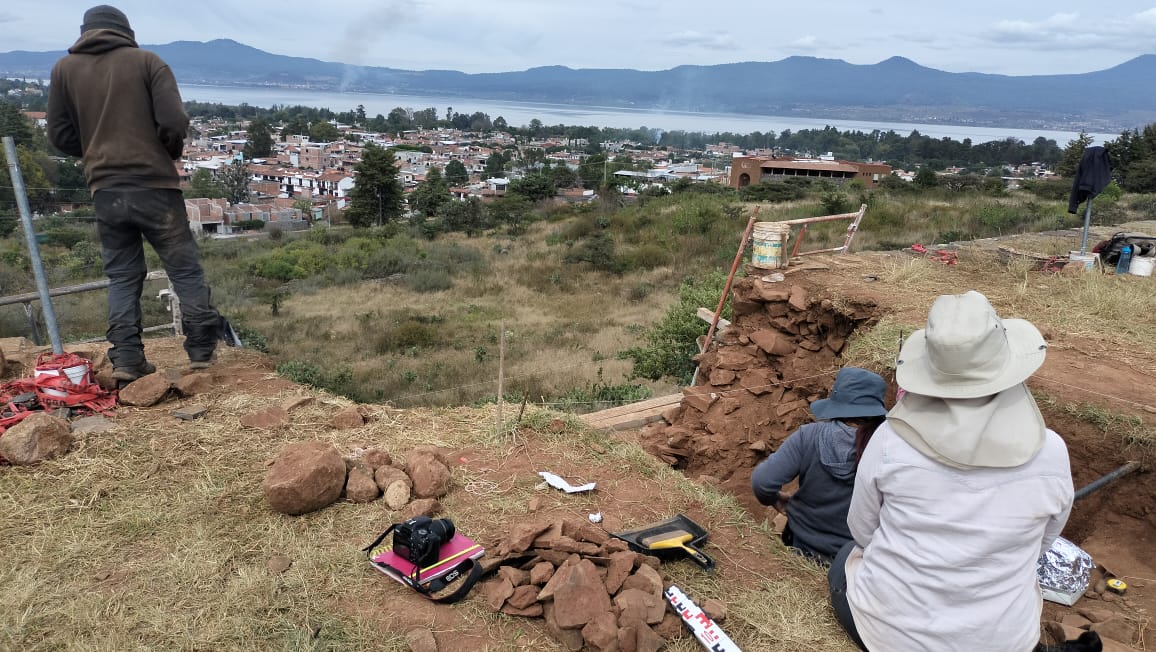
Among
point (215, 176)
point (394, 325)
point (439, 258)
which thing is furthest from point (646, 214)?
point (215, 176)

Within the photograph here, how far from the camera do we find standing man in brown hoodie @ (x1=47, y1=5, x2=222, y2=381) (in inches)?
166

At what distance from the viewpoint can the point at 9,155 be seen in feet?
13.8

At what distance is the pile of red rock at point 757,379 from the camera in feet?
19.1

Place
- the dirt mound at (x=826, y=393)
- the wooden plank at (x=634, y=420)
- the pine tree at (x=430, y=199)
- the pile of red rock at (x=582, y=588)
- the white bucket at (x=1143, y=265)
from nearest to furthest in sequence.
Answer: the pile of red rock at (x=582, y=588), the dirt mound at (x=826, y=393), the wooden plank at (x=634, y=420), the white bucket at (x=1143, y=265), the pine tree at (x=430, y=199)

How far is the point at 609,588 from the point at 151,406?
138 inches

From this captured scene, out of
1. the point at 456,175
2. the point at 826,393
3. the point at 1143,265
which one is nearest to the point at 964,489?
the point at 826,393

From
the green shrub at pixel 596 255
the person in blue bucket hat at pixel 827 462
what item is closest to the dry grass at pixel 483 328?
the green shrub at pixel 596 255

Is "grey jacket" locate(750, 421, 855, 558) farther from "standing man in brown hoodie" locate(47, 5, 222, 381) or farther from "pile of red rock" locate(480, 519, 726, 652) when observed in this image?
"standing man in brown hoodie" locate(47, 5, 222, 381)

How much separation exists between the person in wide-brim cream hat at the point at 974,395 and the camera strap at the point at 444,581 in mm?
1778

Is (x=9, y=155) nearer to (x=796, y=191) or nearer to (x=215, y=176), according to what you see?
(x=796, y=191)

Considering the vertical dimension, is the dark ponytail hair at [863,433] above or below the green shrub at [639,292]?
above

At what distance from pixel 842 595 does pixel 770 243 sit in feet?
16.2

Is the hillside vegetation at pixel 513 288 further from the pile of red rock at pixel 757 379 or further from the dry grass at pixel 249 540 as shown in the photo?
the dry grass at pixel 249 540

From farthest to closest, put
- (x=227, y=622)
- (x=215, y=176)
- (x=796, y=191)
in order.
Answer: (x=215, y=176)
(x=796, y=191)
(x=227, y=622)
